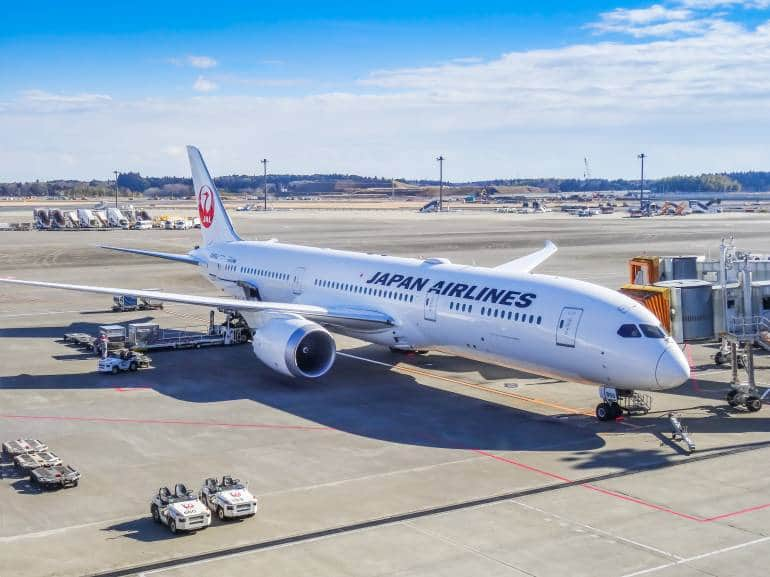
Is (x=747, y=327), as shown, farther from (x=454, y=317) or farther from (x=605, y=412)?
(x=454, y=317)

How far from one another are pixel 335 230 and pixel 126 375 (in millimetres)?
86463

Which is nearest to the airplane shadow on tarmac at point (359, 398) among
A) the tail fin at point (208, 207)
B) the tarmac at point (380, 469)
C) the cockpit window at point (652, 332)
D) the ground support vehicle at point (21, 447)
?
the tarmac at point (380, 469)

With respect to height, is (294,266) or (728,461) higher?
(294,266)

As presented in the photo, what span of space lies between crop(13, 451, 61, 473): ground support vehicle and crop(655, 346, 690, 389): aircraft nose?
1502 cm

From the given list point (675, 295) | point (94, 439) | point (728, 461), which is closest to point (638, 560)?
point (728, 461)

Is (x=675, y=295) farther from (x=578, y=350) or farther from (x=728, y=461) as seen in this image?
(x=728, y=461)

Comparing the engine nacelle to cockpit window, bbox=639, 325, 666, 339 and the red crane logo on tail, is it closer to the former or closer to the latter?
cockpit window, bbox=639, 325, 666, 339

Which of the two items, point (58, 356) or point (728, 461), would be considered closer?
point (728, 461)

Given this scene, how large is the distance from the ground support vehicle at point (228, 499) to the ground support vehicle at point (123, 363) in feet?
48.8

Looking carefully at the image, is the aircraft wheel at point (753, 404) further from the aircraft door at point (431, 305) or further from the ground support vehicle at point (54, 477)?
the ground support vehicle at point (54, 477)

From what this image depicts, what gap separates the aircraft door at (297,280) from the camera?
3834 cm

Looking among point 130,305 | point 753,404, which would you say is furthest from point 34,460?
point 130,305

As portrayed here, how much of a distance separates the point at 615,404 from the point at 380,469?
7.88 metres

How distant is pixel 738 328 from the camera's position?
27.5 m
